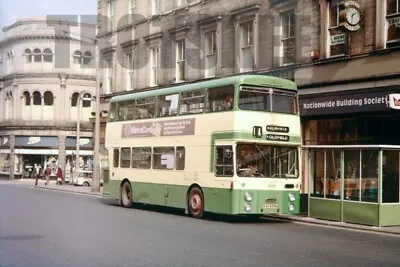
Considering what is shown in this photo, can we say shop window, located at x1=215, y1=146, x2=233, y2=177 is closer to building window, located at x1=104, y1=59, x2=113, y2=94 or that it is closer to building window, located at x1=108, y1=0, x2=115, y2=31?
building window, located at x1=104, y1=59, x2=113, y2=94

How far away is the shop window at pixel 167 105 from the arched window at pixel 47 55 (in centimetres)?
3893

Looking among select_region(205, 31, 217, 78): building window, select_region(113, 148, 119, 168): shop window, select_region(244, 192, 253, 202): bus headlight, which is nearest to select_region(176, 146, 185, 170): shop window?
select_region(244, 192, 253, 202): bus headlight

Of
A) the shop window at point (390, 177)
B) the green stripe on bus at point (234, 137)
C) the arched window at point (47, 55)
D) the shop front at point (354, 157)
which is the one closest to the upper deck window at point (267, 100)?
the green stripe on bus at point (234, 137)

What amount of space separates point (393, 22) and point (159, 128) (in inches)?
342

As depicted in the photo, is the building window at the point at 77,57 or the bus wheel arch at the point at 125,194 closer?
the bus wheel arch at the point at 125,194

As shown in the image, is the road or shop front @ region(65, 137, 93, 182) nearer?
the road

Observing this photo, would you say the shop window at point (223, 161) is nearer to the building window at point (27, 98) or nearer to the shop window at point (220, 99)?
the shop window at point (220, 99)

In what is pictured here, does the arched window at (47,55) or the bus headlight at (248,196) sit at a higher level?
the arched window at (47,55)

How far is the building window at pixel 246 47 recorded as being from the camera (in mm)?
28703

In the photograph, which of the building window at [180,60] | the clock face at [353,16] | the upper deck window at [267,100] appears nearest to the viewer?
the upper deck window at [267,100]

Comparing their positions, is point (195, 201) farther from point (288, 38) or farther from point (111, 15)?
point (111, 15)

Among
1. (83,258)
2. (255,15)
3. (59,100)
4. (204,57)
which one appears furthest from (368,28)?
(59,100)

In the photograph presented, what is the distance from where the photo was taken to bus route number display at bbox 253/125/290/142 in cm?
1894

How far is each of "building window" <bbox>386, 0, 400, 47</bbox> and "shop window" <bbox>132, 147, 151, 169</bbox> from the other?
9.11 m
